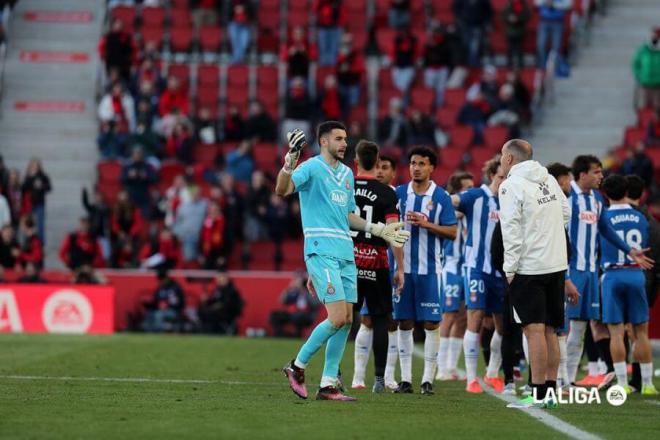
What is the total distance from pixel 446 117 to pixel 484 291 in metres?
16.7

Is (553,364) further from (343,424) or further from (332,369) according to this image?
(343,424)

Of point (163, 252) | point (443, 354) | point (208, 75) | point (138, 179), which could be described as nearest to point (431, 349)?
point (443, 354)

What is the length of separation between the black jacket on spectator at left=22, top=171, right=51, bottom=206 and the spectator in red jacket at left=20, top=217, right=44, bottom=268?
2.93ft

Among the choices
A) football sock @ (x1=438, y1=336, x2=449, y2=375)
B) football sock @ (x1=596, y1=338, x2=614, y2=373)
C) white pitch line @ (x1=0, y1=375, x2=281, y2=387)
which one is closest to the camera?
white pitch line @ (x1=0, y1=375, x2=281, y2=387)

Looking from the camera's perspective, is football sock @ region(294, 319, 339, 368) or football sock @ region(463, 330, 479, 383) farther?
football sock @ region(463, 330, 479, 383)

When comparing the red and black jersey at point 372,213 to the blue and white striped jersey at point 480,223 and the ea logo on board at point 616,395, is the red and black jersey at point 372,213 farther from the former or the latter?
the ea logo on board at point 616,395

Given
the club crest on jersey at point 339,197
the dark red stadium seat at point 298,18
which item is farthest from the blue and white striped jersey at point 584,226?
the dark red stadium seat at point 298,18

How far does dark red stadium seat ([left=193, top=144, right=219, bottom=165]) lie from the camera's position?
3089 cm

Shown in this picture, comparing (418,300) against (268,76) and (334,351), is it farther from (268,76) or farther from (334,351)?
(268,76)

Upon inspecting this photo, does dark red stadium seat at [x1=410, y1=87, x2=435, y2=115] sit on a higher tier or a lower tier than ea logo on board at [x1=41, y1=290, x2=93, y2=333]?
higher

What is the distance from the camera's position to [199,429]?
9.81m

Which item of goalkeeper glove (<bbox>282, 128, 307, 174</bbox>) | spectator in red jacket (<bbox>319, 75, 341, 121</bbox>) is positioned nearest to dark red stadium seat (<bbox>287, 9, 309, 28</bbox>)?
spectator in red jacket (<bbox>319, 75, 341, 121</bbox>)

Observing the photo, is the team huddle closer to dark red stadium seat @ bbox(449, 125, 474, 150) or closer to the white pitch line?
the white pitch line

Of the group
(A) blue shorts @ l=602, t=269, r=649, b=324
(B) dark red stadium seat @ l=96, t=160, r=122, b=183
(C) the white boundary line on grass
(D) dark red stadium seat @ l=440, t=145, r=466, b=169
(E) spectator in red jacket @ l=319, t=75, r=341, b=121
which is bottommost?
(C) the white boundary line on grass
